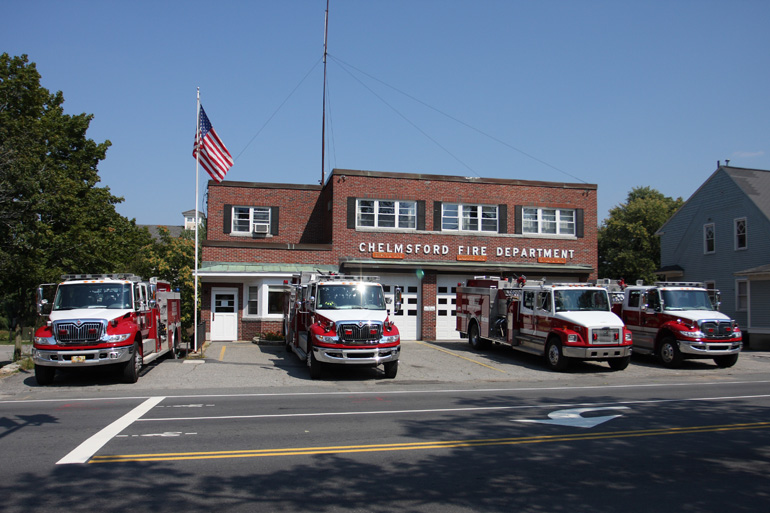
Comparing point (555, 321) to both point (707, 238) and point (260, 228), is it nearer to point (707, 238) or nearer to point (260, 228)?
point (260, 228)

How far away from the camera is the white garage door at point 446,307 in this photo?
2650 centimetres

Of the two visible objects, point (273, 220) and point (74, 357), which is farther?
point (273, 220)

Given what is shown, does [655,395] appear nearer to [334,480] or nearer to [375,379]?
[375,379]

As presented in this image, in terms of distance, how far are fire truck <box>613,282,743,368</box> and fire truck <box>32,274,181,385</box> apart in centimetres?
1503

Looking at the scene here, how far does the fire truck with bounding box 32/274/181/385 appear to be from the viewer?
531 inches

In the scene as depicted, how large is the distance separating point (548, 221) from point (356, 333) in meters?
16.1

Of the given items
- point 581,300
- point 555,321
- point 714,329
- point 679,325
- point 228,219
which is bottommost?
point 714,329

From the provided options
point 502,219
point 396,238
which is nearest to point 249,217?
point 396,238

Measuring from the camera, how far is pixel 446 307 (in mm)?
26641

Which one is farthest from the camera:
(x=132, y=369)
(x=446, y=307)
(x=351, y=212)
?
(x=446, y=307)

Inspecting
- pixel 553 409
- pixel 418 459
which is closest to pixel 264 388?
pixel 553 409

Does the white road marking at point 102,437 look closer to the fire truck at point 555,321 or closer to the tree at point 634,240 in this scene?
the fire truck at point 555,321

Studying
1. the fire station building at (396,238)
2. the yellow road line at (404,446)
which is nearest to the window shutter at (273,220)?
the fire station building at (396,238)

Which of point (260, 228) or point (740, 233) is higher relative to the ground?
point (740, 233)
